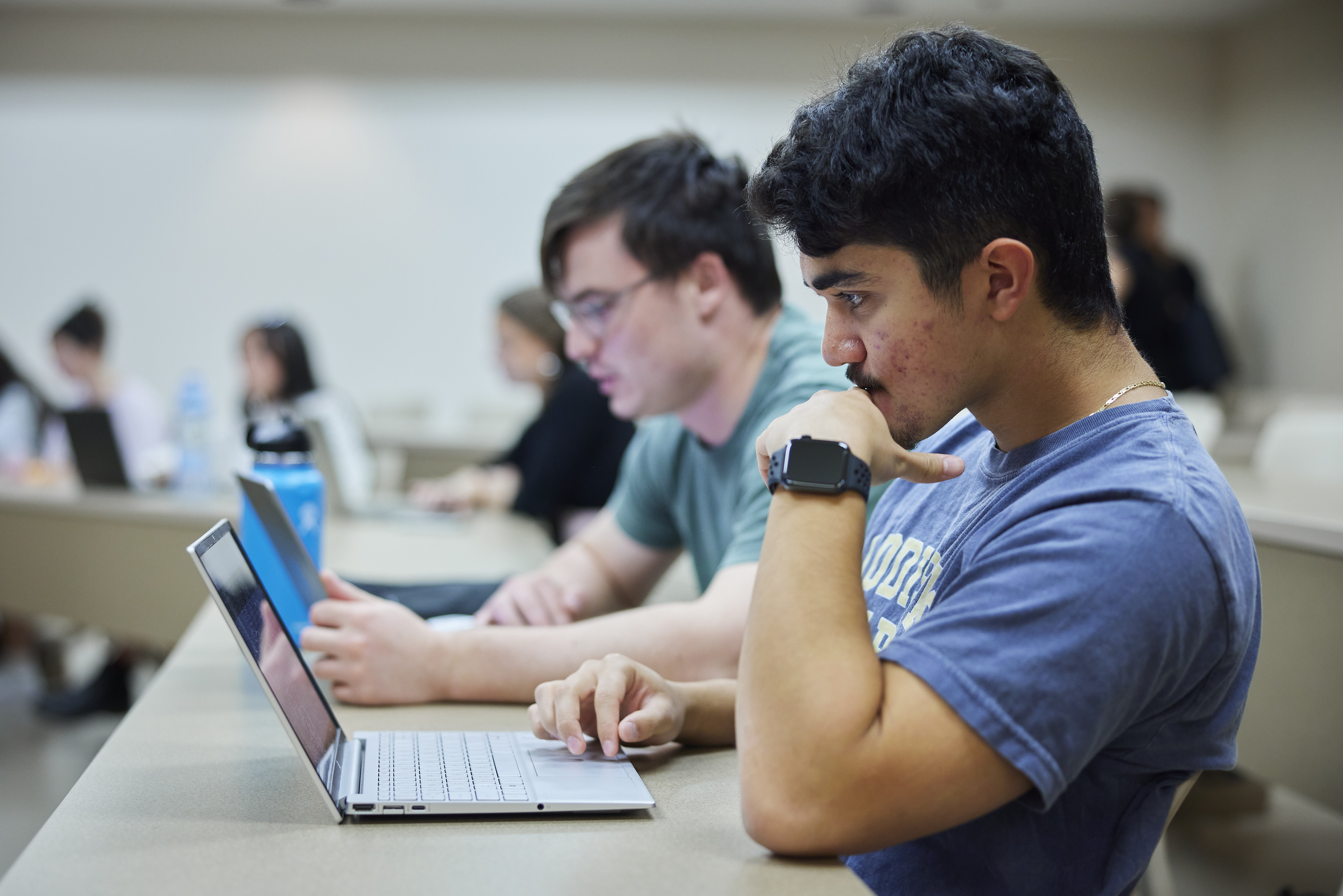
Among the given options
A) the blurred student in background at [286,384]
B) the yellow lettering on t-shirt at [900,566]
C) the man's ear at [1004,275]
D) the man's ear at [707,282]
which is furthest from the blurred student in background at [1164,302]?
the man's ear at [1004,275]

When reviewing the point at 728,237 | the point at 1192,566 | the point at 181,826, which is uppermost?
the point at 728,237

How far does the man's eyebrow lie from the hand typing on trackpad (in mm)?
421

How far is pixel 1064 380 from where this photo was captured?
0.84 m

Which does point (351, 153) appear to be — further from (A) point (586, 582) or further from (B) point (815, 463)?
(B) point (815, 463)

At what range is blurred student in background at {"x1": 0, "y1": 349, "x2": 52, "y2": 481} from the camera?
3.74 m

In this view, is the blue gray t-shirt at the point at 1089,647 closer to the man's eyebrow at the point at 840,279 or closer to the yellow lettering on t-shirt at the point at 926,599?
the yellow lettering on t-shirt at the point at 926,599

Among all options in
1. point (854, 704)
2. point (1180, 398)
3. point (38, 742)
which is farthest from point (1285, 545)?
point (1180, 398)

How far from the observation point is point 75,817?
0.78m

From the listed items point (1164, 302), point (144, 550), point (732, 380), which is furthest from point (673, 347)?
point (1164, 302)

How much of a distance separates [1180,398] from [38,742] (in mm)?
4585

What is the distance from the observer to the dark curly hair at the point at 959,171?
0.78 metres

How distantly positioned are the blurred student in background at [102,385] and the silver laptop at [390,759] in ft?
10.3

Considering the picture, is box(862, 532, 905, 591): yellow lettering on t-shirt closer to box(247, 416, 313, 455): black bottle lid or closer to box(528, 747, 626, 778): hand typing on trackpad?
box(528, 747, 626, 778): hand typing on trackpad

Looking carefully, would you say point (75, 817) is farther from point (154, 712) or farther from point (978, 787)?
point (978, 787)
